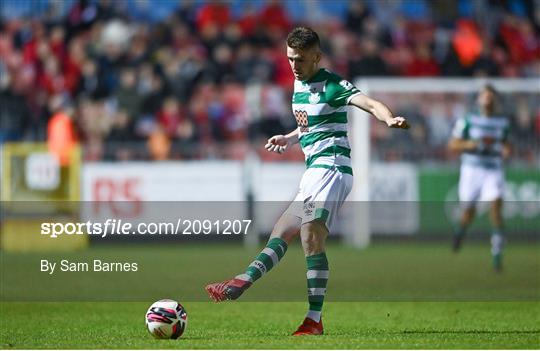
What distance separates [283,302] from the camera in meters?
13.1

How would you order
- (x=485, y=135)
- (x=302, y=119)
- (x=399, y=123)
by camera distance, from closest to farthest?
(x=399, y=123)
(x=302, y=119)
(x=485, y=135)

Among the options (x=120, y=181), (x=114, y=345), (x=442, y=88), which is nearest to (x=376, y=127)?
(x=442, y=88)

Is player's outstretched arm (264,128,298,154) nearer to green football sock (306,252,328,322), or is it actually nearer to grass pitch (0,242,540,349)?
green football sock (306,252,328,322)

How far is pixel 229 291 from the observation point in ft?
29.9

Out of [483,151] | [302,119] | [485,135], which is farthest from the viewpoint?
[483,151]

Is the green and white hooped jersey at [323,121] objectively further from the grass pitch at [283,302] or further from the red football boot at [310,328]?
the grass pitch at [283,302]

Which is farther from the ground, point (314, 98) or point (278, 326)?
point (314, 98)

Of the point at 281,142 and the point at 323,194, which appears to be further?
the point at 281,142

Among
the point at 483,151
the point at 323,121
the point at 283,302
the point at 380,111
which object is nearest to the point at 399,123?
the point at 380,111

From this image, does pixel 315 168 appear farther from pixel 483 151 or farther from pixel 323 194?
pixel 483 151

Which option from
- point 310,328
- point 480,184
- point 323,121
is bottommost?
point 310,328

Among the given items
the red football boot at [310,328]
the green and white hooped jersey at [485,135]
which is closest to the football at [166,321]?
the red football boot at [310,328]

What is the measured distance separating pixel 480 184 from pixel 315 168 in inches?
356

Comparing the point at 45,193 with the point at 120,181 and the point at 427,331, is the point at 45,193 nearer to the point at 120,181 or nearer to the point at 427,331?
the point at 120,181
